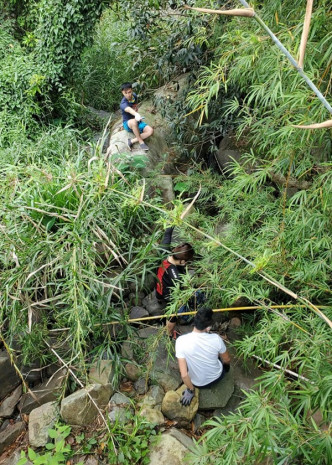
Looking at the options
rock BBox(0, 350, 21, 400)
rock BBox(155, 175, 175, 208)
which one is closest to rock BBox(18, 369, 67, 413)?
rock BBox(0, 350, 21, 400)

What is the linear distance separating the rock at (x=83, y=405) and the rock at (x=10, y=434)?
0.58 metres

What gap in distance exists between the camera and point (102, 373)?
3.60 metres

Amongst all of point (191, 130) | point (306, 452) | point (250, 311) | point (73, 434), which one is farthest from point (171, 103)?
point (306, 452)

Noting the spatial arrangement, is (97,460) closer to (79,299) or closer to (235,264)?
(79,299)

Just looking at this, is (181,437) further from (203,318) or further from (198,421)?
(203,318)

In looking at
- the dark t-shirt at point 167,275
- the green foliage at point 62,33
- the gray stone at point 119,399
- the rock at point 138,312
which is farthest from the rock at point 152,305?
the green foliage at point 62,33

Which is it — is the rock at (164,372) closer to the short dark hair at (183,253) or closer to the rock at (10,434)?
the short dark hair at (183,253)

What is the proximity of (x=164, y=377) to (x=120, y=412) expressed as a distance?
462 millimetres

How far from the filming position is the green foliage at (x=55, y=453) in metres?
2.86

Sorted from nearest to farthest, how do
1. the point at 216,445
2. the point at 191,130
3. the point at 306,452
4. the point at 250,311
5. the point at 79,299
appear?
the point at 306,452, the point at 216,445, the point at 79,299, the point at 250,311, the point at 191,130

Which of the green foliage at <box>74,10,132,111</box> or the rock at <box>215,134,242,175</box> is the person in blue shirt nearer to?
the rock at <box>215,134,242,175</box>

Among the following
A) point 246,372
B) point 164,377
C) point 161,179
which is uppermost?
point 161,179

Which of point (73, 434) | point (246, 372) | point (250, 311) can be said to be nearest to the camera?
point (73, 434)

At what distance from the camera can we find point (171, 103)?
5379 millimetres
